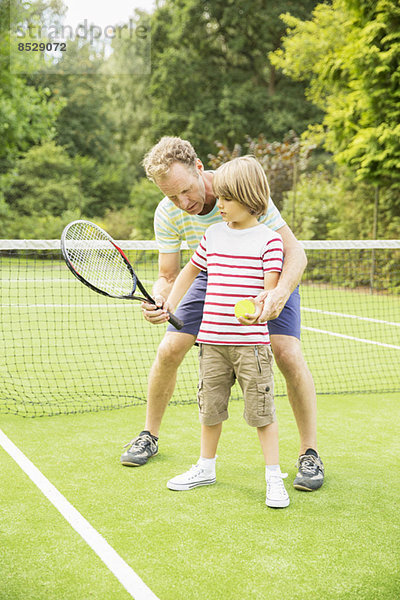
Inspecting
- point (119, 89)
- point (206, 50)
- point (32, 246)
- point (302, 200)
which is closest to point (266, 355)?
point (32, 246)

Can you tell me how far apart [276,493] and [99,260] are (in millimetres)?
1447

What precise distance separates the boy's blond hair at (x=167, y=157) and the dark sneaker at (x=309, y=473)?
153cm

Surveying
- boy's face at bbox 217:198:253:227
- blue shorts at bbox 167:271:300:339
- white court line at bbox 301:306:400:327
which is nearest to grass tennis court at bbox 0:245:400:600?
blue shorts at bbox 167:271:300:339

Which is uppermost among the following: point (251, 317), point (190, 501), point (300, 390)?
point (251, 317)

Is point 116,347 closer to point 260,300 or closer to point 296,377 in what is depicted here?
point 296,377

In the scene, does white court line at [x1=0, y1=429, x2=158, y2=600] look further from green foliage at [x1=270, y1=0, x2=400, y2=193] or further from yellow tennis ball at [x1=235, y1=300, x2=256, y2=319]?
green foliage at [x1=270, y1=0, x2=400, y2=193]

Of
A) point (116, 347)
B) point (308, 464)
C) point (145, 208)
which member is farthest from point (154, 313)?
point (145, 208)

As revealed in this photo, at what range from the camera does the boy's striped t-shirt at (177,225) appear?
3582mm

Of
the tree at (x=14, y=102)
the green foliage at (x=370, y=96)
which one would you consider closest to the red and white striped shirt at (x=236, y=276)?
the green foliage at (x=370, y=96)

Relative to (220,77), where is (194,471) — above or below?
below

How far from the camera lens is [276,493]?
313cm

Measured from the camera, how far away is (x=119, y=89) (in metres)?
36.9

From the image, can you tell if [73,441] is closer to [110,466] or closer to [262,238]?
[110,466]

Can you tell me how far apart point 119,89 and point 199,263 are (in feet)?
117
